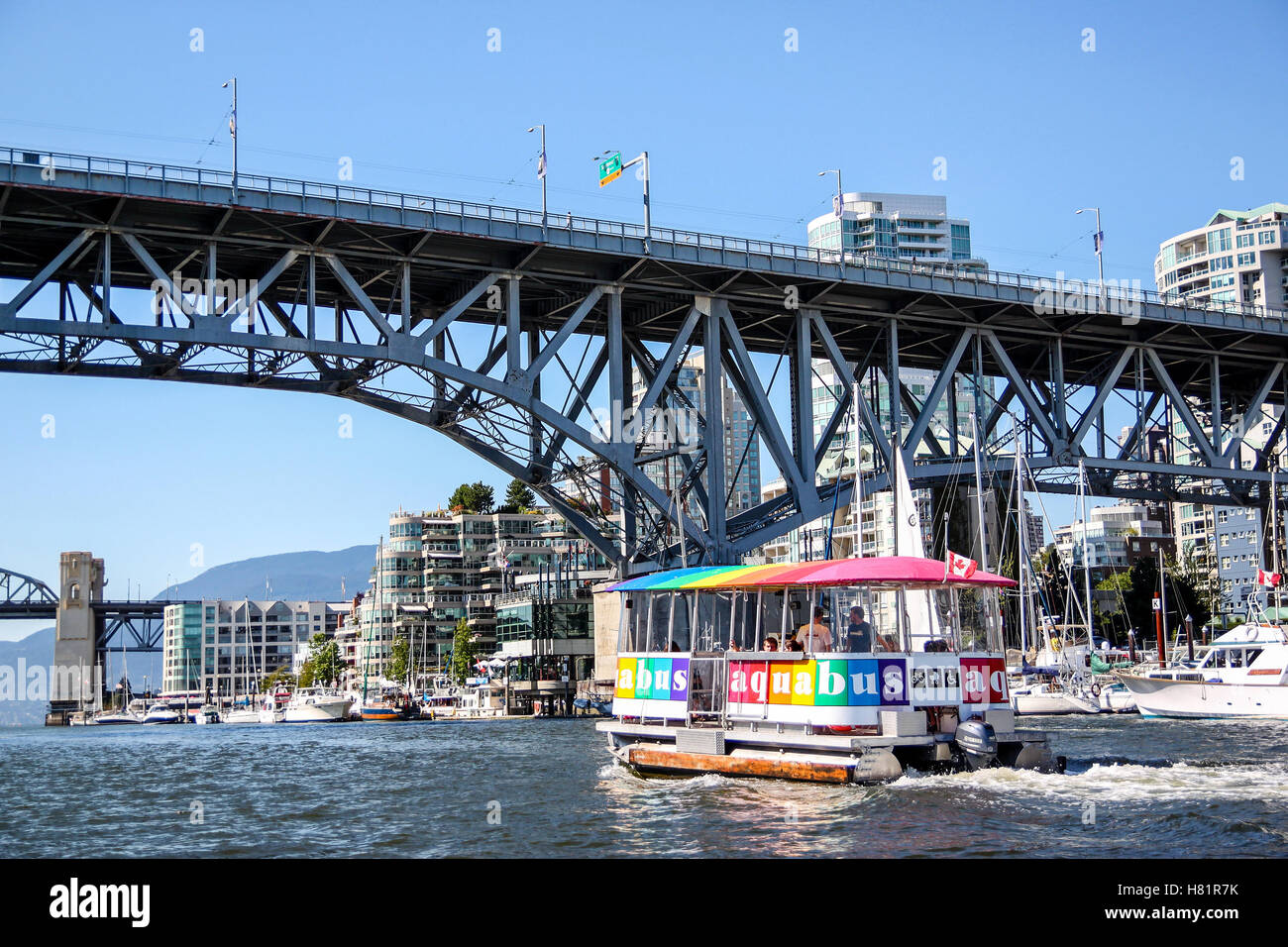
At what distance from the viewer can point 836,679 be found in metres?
27.5

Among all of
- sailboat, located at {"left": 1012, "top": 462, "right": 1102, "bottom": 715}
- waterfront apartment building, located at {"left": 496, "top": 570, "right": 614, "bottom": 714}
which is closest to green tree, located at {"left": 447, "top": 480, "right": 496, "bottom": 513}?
waterfront apartment building, located at {"left": 496, "top": 570, "right": 614, "bottom": 714}

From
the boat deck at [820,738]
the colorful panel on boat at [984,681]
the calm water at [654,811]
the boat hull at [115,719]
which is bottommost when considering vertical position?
the boat hull at [115,719]

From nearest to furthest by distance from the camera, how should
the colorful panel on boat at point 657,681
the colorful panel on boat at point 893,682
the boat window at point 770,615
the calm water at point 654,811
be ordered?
the calm water at point 654,811 → the colorful panel on boat at point 893,682 → the boat window at point 770,615 → the colorful panel on boat at point 657,681

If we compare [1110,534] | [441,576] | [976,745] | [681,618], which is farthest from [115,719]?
[976,745]

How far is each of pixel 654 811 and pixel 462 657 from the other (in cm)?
10827

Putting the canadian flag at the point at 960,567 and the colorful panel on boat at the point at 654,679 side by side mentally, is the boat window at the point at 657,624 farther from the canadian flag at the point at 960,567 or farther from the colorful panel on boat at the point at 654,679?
the canadian flag at the point at 960,567

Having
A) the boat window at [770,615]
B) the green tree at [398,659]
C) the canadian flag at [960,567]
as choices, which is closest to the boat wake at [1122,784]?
the canadian flag at [960,567]

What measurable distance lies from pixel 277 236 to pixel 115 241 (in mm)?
5621

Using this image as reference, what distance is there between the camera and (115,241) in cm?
5019

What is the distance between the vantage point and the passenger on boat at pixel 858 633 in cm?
2808

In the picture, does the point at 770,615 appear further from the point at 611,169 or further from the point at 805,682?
the point at 611,169

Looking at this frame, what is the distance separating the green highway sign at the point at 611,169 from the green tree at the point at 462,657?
262ft
